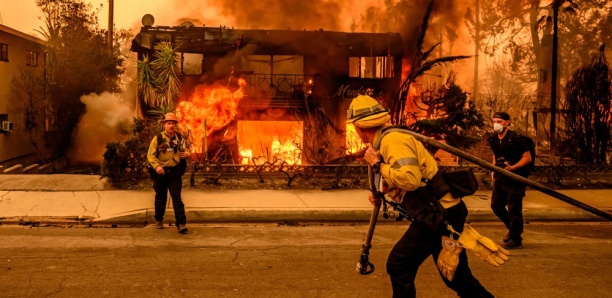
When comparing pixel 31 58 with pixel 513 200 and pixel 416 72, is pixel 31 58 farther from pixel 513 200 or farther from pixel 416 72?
pixel 513 200

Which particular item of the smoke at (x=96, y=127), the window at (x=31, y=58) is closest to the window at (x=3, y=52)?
the window at (x=31, y=58)

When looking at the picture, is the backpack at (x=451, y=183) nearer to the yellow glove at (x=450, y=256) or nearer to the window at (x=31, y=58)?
the yellow glove at (x=450, y=256)

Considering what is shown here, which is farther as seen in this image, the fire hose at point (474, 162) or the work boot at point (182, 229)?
the work boot at point (182, 229)

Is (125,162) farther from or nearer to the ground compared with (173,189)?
farther from the ground

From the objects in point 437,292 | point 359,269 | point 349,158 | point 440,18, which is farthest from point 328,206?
point 440,18

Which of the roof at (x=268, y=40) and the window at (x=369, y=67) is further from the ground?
the roof at (x=268, y=40)

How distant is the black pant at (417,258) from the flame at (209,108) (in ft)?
40.8

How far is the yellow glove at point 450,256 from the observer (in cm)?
389

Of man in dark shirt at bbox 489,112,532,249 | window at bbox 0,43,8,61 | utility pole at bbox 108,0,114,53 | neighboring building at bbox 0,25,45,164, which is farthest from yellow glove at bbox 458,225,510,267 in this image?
utility pole at bbox 108,0,114,53

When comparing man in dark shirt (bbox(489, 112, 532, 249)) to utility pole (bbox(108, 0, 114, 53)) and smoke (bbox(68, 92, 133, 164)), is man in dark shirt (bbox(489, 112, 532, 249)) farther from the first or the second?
utility pole (bbox(108, 0, 114, 53))

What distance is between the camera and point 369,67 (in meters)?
19.8

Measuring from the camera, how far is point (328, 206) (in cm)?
962

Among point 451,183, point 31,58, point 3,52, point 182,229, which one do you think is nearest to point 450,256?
point 451,183

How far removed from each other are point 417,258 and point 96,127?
71.1 ft
